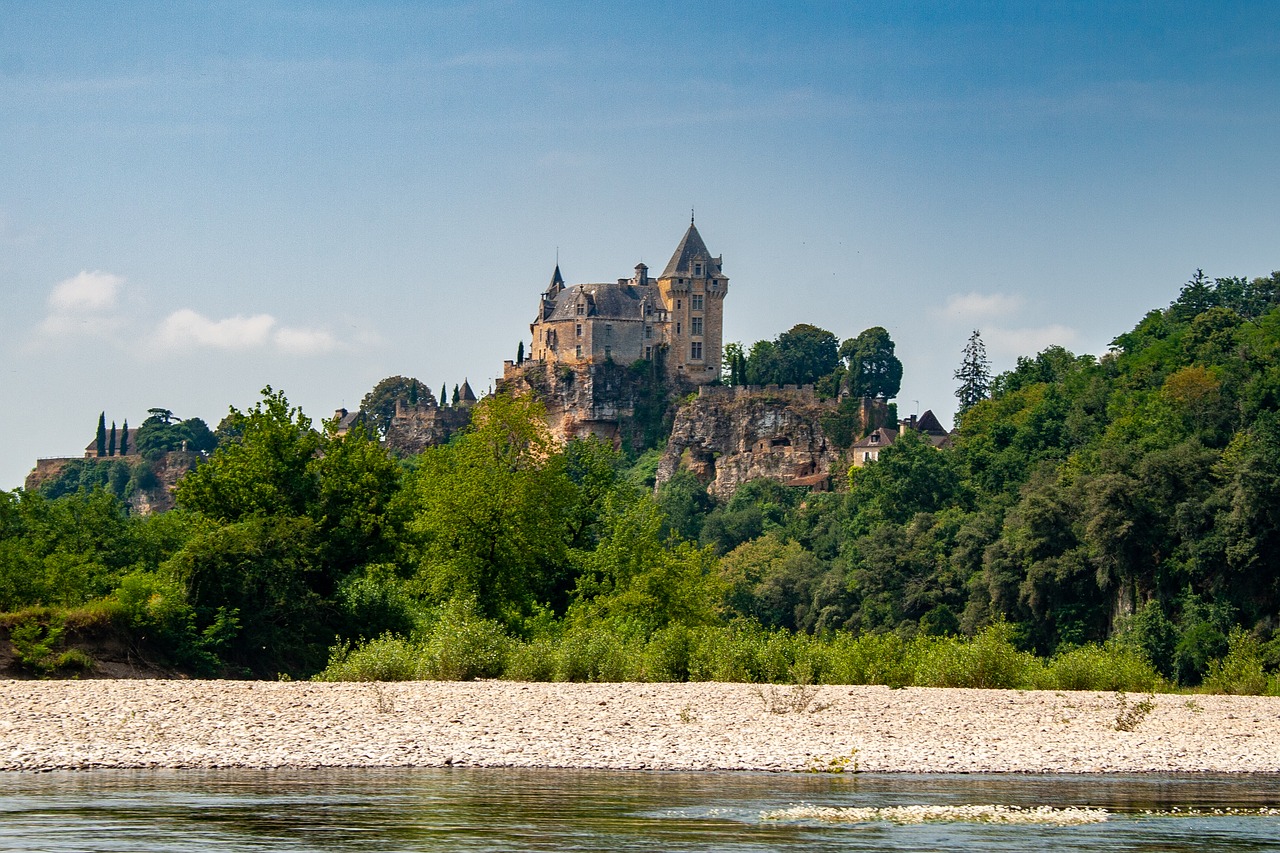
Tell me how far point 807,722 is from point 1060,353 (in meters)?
101

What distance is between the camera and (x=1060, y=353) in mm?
128250

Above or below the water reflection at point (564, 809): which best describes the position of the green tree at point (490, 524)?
above

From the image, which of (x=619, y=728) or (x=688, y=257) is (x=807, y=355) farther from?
(x=619, y=728)

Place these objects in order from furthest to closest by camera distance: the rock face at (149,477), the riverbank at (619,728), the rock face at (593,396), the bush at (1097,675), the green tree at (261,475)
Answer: the rock face at (149,477), the rock face at (593,396), the green tree at (261,475), the bush at (1097,675), the riverbank at (619,728)

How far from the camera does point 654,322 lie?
158125mm

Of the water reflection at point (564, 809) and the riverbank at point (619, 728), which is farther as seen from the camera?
the riverbank at point (619, 728)

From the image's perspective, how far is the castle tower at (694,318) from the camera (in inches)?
6216

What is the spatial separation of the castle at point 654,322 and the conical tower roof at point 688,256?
88 mm

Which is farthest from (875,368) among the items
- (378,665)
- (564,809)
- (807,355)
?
Result: (564,809)

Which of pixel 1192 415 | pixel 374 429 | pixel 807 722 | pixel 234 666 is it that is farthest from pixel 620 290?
pixel 807 722

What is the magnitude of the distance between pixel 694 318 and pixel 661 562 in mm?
105250

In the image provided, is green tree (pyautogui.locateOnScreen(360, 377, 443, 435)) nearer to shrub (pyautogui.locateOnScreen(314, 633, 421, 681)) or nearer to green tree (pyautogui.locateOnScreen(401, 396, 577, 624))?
green tree (pyautogui.locateOnScreen(401, 396, 577, 624))

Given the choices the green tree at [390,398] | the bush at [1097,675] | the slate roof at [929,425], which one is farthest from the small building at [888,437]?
the bush at [1097,675]

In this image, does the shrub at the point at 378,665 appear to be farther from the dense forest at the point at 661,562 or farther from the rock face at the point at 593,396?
the rock face at the point at 593,396
